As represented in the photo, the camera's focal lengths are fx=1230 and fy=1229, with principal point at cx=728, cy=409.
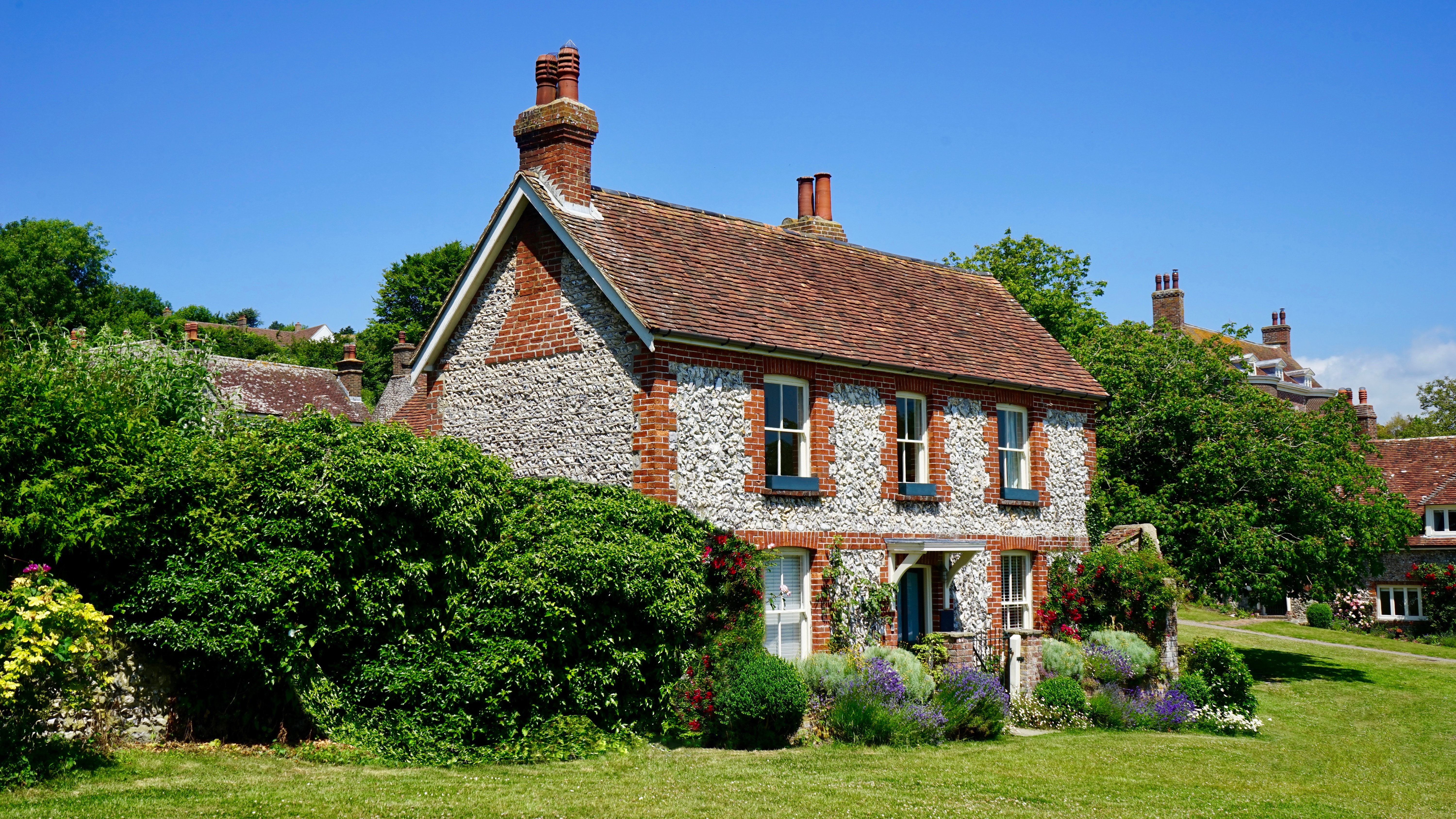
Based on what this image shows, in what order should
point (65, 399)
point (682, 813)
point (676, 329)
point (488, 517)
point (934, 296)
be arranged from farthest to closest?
1. point (934, 296)
2. point (676, 329)
3. point (488, 517)
4. point (65, 399)
5. point (682, 813)

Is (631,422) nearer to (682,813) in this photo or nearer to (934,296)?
(682,813)

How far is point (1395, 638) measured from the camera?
4228cm

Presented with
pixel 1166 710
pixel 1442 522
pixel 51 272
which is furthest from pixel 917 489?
pixel 51 272

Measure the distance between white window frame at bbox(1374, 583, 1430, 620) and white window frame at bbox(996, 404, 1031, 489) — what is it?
86.4ft

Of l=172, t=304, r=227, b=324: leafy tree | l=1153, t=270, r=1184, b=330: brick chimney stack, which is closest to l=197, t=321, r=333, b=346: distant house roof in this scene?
l=172, t=304, r=227, b=324: leafy tree

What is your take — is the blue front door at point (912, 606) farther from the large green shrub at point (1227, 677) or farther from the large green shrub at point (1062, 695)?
the large green shrub at point (1227, 677)

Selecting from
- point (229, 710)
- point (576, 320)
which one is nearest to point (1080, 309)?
point (576, 320)

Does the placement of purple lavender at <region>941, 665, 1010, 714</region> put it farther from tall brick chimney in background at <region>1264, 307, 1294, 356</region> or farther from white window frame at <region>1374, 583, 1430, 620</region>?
tall brick chimney in background at <region>1264, 307, 1294, 356</region>

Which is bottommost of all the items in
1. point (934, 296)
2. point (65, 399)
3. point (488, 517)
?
point (488, 517)

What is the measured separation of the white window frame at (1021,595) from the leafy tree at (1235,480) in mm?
3951

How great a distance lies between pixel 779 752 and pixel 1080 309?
33262mm

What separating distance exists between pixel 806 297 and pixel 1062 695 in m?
8.27

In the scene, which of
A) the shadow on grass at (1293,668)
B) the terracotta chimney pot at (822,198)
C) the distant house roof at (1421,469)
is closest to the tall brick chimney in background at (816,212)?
the terracotta chimney pot at (822,198)

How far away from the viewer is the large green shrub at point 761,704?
16984mm
